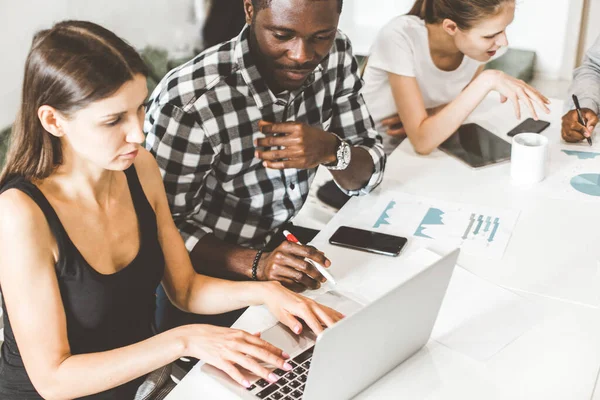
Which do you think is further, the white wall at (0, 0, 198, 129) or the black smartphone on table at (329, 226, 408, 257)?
the white wall at (0, 0, 198, 129)

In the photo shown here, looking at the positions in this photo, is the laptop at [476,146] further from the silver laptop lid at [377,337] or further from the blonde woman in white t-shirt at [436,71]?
the silver laptop lid at [377,337]

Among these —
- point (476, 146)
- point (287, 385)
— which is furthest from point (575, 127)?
point (287, 385)

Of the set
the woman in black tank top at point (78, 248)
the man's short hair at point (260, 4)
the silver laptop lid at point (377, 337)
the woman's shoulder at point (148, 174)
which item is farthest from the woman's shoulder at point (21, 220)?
the man's short hair at point (260, 4)

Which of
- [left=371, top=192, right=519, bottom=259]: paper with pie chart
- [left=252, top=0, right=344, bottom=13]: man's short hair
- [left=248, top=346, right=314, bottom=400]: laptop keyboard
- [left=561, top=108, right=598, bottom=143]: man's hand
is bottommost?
[left=248, top=346, right=314, bottom=400]: laptop keyboard

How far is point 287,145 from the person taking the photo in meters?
1.37

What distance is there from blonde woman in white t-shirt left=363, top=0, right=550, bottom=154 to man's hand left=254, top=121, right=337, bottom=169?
1.63 ft

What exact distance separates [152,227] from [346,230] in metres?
0.41

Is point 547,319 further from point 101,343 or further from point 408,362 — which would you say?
point 101,343

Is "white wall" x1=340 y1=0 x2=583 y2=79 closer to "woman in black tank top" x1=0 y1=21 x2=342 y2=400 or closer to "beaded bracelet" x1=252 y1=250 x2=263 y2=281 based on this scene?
"beaded bracelet" x1=252 y1=250 x2=263 y2=281

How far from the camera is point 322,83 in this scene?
63.1 inches

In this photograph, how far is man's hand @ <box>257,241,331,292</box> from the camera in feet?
4.01

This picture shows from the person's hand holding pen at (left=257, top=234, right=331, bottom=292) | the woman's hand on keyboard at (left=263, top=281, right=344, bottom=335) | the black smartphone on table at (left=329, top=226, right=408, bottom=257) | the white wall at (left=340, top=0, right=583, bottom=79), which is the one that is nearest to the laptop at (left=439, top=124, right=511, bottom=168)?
the black smartphone on table at (left=329, top=226, right=408, bottom=257)

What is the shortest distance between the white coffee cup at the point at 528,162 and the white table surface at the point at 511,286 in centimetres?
3

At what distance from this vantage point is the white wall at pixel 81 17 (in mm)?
1757
